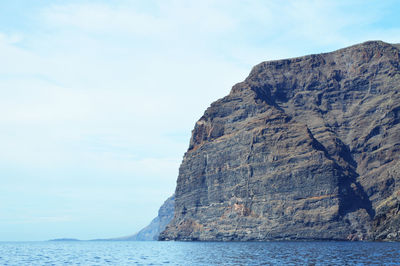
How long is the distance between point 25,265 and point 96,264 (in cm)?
1069

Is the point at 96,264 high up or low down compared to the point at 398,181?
down

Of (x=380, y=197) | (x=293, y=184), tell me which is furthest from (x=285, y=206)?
(x=380, y=197)

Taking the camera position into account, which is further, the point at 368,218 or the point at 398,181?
the point at 398,181

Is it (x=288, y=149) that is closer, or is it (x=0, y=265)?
(x=0, y=265)

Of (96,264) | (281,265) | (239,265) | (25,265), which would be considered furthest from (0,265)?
(281,265)

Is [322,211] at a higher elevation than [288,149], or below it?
below

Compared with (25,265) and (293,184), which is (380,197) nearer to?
(293,184)

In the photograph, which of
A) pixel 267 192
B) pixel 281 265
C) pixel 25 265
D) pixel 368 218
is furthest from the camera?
pixel 267 192

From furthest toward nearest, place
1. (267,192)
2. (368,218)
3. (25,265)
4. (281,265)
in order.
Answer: (267,192) < (368,218) < (25,265) < (281,265)

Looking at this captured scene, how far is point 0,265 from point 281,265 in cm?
4326

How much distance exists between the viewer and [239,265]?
232 ft

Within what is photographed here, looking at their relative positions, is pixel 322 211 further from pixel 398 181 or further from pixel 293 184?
pixel 398 181

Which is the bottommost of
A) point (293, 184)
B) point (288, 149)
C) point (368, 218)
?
point (368, 218)

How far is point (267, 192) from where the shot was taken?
194250mm
